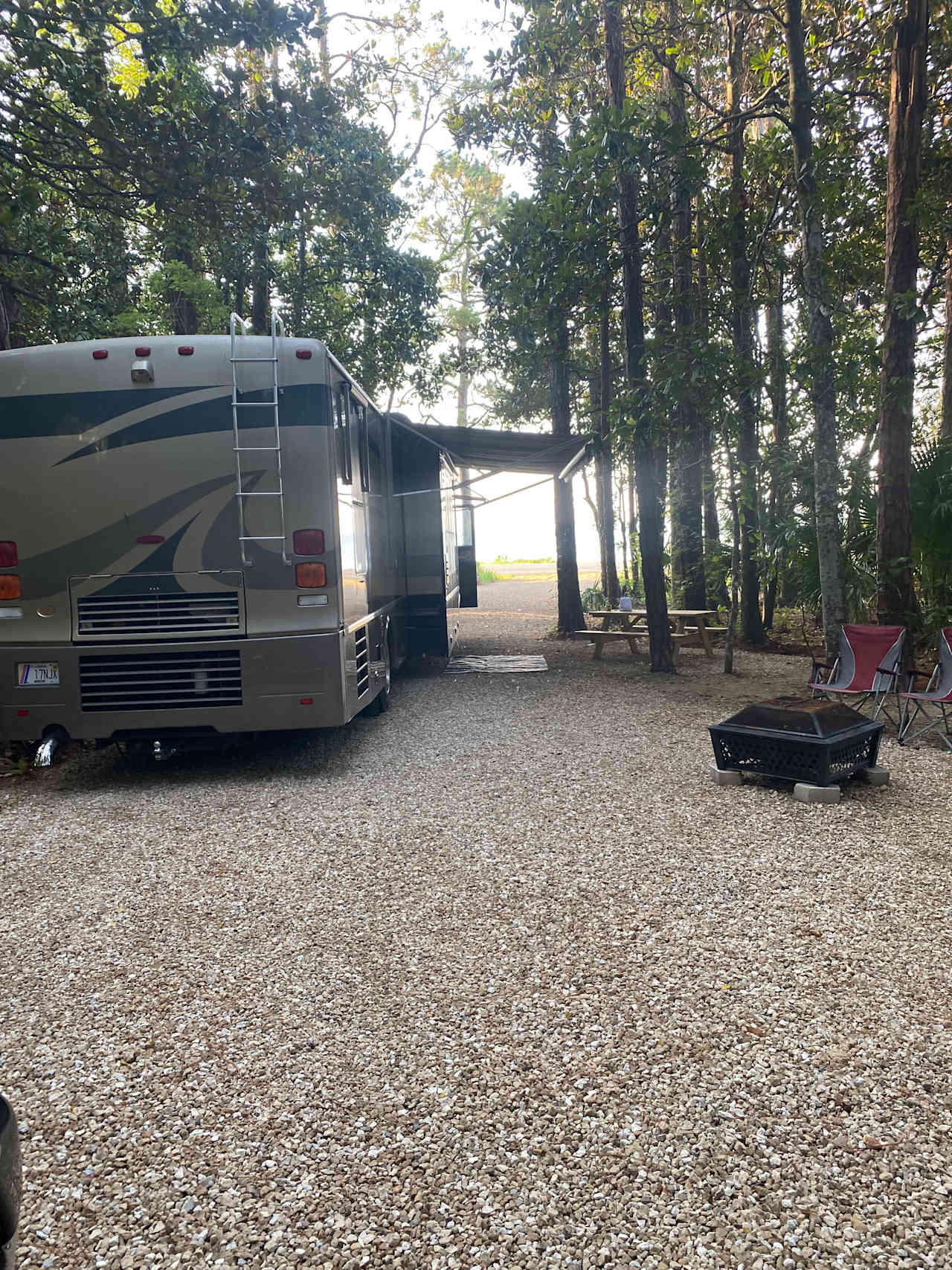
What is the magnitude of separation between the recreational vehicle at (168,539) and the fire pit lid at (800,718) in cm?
281

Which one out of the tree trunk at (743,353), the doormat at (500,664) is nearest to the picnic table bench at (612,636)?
the doormat at (500,664)

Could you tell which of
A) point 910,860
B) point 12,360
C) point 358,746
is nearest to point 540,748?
point 358,746

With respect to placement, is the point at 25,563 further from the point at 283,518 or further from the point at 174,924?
the point at 174,924

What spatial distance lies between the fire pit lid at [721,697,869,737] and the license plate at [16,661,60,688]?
4491 millimetres

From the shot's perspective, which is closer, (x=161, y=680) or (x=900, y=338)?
(x=161, y=680)

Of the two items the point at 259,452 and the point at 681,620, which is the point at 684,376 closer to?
the point at 681,620

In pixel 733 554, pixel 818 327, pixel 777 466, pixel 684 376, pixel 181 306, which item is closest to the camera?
pixel 818 327

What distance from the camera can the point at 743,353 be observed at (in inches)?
435

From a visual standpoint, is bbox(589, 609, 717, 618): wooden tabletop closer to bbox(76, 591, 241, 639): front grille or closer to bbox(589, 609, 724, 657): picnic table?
bbox(589, 609, 724, 657): picnic table

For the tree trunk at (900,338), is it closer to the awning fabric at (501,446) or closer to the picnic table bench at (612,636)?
the awning fabric at (501,446)

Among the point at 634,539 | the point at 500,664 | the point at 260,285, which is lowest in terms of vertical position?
the point at 500,664

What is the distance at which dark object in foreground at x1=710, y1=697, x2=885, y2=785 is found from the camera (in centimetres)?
541

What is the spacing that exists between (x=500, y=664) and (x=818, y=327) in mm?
6008

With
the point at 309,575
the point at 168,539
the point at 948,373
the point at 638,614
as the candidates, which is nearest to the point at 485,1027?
the point at 309,575
